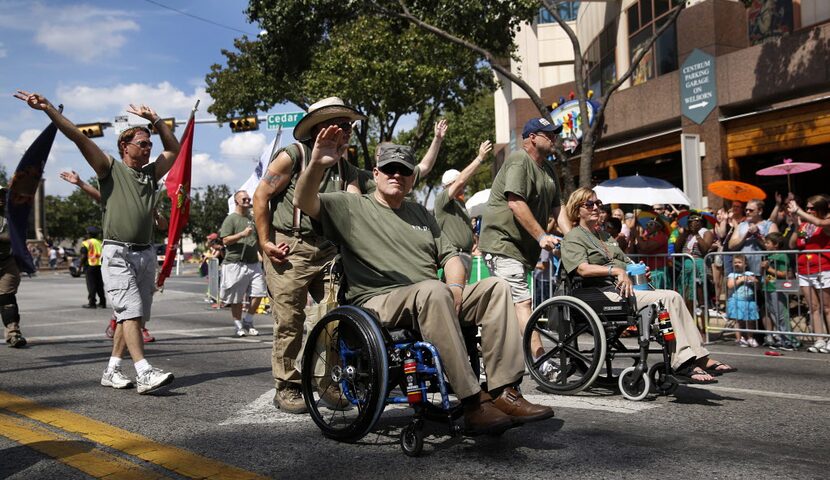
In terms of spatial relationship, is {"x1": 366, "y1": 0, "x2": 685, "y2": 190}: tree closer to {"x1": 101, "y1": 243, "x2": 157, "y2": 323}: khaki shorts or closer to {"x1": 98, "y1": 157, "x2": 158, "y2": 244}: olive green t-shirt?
{"x1": 98, "y1": 157, "x2": 158, "y2": 244}: olive green t-shirt

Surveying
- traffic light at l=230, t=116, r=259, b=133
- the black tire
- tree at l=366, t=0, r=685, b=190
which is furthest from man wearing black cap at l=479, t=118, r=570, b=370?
traffic light at l=230, t=116, r=259, b=133

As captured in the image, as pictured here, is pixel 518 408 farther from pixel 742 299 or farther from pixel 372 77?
pixel 372 77

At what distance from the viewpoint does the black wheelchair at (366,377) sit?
3.45 m

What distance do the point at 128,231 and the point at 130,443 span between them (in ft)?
6.85

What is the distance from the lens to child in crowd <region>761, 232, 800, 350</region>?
8375 mm

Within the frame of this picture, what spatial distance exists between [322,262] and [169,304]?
12.0m

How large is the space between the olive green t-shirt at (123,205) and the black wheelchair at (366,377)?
7.07ft

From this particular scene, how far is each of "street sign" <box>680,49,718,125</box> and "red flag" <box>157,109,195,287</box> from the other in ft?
45.2

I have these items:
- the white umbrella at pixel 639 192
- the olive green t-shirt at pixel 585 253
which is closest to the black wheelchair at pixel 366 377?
the olive green t-shirt at pixel 585 253

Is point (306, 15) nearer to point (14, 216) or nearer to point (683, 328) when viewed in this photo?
point (14, 216)

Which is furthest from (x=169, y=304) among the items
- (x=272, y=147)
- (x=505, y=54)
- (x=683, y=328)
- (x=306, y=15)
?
(x=683, y=328)

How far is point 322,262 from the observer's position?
15.7 ft

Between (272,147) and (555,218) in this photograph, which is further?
(272,147)

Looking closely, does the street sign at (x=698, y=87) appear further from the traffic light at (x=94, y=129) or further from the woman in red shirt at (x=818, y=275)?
the traffic light at (x=94, y=129)
